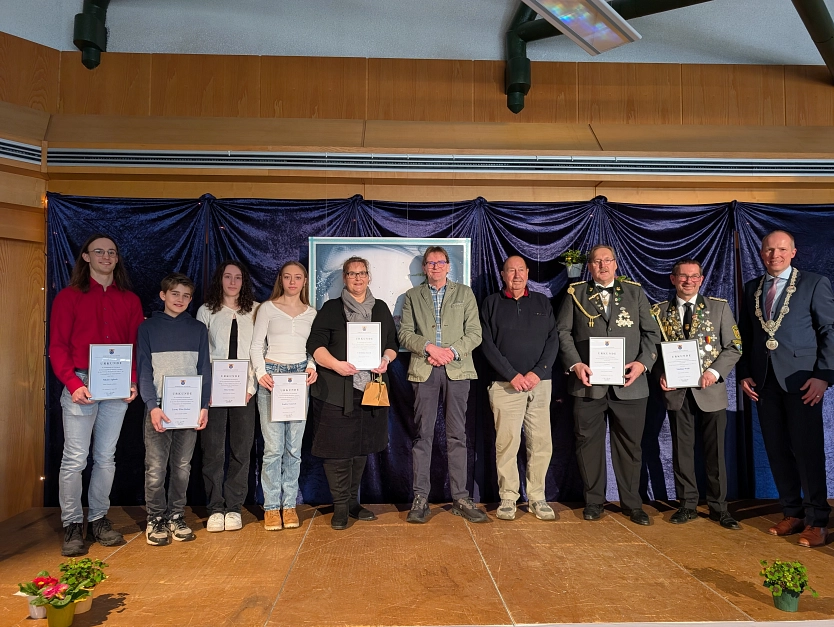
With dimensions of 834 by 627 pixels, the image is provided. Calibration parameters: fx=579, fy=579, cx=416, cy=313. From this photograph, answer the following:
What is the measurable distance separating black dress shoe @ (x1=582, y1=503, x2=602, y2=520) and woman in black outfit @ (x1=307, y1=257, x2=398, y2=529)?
4.95 feet

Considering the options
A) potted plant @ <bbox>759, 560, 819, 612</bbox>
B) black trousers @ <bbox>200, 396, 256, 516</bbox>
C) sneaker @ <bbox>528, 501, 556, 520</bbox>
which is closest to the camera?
potted plant @ <bbox>759, 560, 819, 612</bbox>

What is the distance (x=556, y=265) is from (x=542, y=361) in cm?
103

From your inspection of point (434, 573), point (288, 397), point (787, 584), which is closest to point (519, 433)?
point (434, 573)

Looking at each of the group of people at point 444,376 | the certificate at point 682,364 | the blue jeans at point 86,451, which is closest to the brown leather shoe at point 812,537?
the group of people at point 444,376

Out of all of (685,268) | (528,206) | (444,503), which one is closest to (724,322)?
(685,268)

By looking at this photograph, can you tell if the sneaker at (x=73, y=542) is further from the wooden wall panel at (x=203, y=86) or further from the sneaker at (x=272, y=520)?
the wooden wall panel at (x=203, y=86)

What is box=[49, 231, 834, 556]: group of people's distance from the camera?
374 cm

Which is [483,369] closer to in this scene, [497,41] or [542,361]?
[542,361]

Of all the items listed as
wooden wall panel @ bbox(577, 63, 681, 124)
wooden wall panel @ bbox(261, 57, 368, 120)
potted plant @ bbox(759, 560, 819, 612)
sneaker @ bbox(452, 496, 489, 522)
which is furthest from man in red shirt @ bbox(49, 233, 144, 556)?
wooden wall panel @ bbox(577, 63, 681, 124)

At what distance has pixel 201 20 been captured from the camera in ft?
16.7

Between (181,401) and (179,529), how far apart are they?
2.72 feet

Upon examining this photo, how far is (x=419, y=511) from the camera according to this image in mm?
4051

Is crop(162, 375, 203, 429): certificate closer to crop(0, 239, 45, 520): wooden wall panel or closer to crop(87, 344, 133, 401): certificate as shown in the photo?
crop(87, 344, 133, 401): certificate

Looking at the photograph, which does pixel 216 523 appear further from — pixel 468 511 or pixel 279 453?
pixel 468 511
